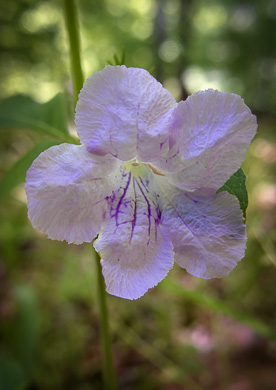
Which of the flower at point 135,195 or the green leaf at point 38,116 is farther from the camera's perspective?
the green leaf at point 38,116

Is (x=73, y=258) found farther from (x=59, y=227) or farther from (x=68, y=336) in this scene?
(x=59, y=227)

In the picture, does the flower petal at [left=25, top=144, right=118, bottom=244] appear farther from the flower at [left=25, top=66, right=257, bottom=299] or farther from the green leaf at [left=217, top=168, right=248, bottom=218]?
the green leaf at [left=217, top=168, right=248, bottom=218]

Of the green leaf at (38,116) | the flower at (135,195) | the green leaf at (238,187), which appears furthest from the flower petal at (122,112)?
the green leaf at (38,116)

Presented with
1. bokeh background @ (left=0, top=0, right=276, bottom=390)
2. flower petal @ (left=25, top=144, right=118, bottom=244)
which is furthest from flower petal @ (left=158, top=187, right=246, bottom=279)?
bokeh background @ (left=0, top=0, right=276, bottom=390)

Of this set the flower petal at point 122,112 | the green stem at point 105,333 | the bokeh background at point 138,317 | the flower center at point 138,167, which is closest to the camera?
the flower petal at point 122,112

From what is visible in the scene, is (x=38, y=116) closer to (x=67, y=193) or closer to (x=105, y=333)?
(x=67, y=193)

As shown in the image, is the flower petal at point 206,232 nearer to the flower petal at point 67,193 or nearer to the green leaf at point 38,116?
the flower petal at point 67,193
